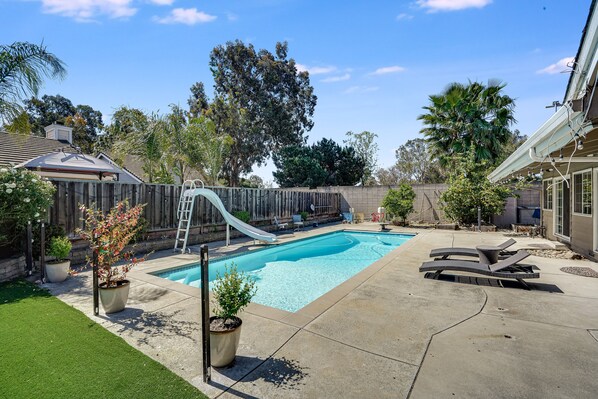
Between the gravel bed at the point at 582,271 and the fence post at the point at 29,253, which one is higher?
the fence post at the point at 29,253

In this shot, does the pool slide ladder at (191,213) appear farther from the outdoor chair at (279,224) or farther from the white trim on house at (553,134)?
the white trim on house at (553,134)

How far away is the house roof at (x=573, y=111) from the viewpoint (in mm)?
2500

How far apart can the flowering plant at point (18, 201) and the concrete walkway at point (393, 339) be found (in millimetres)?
1509

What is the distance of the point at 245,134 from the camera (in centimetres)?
2609

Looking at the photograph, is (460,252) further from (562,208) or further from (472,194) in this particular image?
(472,194)

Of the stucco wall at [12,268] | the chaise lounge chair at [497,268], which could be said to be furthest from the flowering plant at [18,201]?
the chaise lounge chair at [497,268]

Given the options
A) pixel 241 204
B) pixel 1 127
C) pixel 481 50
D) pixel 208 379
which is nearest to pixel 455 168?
pixel 481 50

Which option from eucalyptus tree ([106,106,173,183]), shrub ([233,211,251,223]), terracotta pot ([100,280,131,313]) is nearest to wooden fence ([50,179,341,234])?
shrub ([233,211,251,223])

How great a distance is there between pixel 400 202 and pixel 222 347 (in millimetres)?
13636

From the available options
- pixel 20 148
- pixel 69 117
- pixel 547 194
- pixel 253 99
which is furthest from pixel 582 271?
pixel 69 117

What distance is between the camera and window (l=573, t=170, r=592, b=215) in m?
7.18

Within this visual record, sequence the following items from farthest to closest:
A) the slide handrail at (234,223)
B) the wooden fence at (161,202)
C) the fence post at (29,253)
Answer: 1. the slide handrail at (234,223)
2. the wooden fence at (161,202)
3. the fence post at (29,253)

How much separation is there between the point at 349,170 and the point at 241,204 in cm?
1602

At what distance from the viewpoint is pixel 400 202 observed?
1488 cm
